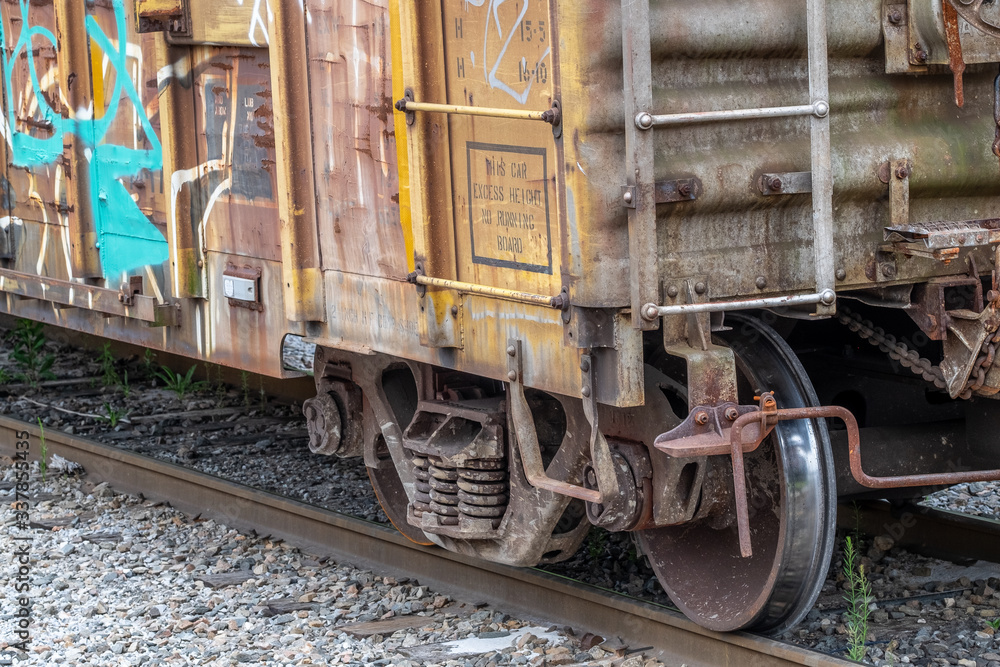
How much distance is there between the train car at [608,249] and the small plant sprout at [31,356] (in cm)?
451

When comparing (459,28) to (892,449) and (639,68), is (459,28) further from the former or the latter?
(892,449)

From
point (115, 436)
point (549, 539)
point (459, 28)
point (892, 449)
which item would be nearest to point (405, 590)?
Result: point (549, 539)

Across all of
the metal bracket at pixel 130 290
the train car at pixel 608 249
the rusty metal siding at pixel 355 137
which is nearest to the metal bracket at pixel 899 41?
the train car at pixel 608 249

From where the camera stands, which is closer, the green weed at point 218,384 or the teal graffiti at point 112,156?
the teal graffiti at point 112,156

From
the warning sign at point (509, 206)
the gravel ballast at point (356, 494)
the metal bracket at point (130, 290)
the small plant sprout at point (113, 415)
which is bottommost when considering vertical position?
the gravel ballast at point (356, 494)

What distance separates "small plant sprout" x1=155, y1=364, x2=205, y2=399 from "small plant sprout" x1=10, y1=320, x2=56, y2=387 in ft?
3.11

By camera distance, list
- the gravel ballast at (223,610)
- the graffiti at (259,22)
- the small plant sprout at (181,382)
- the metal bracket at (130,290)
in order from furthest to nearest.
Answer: the small plant sprout at (181,382), the metal bracket at (130,290), the graffiti at (259,22), the gravel ballast at (223,610)

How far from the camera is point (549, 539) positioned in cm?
534

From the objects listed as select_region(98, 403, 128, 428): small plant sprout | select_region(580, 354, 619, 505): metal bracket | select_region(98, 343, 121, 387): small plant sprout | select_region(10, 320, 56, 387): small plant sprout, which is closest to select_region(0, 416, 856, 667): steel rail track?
select_region(98, 403, 128, 428): small plant sprout

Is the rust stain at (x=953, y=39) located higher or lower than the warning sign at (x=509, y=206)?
higher

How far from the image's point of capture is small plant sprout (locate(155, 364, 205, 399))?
9.92 meters

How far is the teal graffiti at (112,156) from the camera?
6574 millimetres

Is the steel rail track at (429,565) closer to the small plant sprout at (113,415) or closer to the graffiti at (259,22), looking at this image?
the small plant sprout at (113,415)

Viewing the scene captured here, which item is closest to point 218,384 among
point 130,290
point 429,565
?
point 130,290
